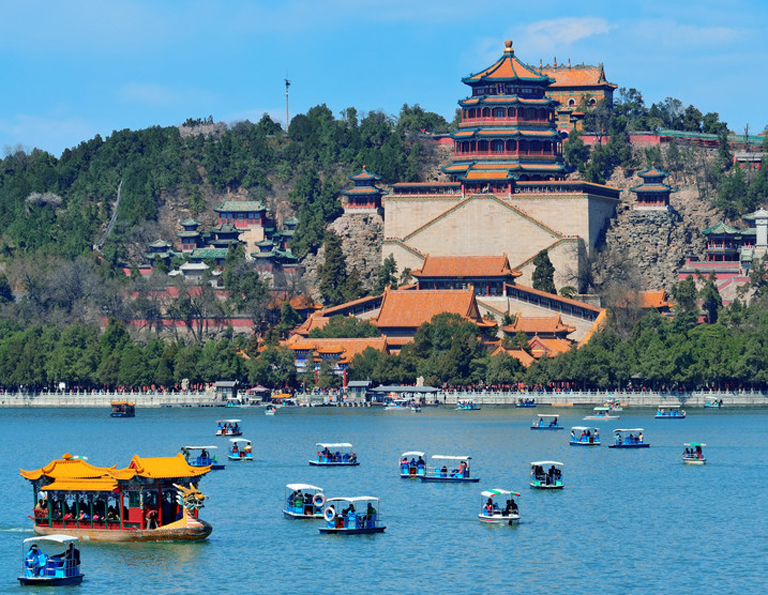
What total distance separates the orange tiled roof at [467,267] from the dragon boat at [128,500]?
88159 millimetres

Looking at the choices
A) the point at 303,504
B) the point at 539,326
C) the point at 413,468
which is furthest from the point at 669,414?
the point at 303,504

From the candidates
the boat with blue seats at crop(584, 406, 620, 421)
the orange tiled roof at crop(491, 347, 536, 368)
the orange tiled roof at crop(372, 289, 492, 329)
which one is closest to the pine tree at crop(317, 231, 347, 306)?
the orange tiled roof at crop(372, 289, 492, 329)

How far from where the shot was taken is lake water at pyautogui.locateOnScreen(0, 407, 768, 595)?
185 feet

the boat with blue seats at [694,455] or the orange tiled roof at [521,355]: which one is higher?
the orange tiled roof at [521,355]

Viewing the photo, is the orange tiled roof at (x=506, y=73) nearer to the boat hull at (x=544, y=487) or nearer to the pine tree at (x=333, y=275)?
the pine tree at (x=333, y=275)

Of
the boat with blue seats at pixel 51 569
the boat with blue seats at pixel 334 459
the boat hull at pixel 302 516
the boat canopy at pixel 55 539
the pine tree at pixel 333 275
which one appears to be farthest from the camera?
the pine tree at pixel 333 275

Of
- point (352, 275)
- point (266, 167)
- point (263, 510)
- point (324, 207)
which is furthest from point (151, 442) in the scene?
point (266, 167)

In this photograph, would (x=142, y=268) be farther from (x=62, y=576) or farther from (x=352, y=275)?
(x=62, y=576)

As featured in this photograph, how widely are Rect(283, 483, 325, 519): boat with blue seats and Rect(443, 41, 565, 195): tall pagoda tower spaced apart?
92.3 metres

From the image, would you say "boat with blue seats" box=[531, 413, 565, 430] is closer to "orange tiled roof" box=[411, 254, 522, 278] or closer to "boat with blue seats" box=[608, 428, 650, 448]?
"boat with blue seats" box=[608, 428, 650, 448]

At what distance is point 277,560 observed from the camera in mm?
59500

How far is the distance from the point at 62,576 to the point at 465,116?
115 m

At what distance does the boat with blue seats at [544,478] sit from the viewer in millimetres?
76688

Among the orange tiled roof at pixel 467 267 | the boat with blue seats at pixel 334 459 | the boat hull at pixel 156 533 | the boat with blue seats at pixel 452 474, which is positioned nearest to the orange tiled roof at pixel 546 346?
the orange tiled roof at pixel 467 267
